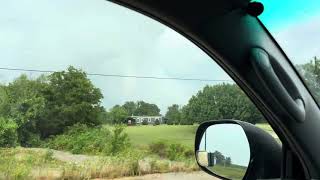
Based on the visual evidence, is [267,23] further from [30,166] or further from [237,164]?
[30,166]

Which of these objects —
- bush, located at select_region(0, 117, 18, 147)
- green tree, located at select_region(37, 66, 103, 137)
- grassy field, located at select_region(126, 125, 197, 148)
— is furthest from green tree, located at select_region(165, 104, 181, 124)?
bush, located at select_region(0, 117, 18, 147)

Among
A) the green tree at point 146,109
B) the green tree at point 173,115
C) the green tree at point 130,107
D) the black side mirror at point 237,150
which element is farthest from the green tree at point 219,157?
the green tree at point 130,107

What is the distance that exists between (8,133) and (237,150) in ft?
7.40

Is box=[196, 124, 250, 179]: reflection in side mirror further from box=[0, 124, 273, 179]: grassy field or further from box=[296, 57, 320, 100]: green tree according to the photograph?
box=[0, 124, 273, 179]: grassy field

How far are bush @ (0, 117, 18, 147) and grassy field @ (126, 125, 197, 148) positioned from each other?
0.79m

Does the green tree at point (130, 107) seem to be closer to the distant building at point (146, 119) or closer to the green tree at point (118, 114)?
the green tree at point (118, 114)

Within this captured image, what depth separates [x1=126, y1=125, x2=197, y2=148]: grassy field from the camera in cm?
243

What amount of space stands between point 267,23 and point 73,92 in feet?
6.90

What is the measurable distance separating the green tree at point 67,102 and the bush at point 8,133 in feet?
0.59

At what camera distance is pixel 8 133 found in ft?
10.7

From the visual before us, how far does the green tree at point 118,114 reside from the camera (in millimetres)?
3160

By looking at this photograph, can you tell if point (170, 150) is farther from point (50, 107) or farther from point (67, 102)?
point (50, 107)

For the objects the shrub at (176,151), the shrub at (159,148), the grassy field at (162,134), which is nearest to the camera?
the grassy field at (162,134)

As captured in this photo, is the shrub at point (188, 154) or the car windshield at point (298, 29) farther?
the shrub at point (188, 154)
